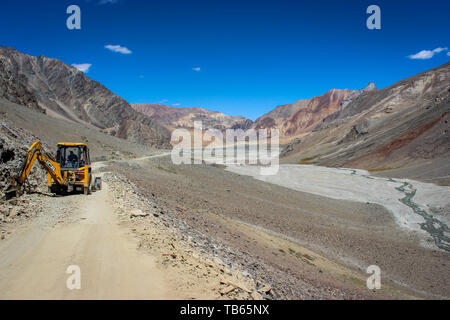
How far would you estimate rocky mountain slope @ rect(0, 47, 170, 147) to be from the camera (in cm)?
10188

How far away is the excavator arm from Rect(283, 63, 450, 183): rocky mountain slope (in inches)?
1829

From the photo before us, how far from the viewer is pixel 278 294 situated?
8.07 metres

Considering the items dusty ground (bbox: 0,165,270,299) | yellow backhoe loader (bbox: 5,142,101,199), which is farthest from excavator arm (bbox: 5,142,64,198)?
dusty ground (bbox: 0,165,270,299)

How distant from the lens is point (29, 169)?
12.4 metres

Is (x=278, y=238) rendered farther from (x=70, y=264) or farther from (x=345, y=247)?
(x=70, y=264)

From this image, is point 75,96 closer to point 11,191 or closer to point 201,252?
point 11,191

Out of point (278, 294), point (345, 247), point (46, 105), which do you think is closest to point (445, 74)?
point (345, 247)

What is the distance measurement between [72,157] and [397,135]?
70.8 m

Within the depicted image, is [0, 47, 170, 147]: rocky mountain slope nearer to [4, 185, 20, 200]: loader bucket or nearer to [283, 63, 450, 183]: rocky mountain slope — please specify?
[283, 63, 450, 183]: rocky mountain slope

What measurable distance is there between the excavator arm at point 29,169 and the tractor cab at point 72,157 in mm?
447

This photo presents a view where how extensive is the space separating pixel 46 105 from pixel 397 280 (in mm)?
107008

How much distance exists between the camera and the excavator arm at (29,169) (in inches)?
458

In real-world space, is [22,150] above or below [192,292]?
above

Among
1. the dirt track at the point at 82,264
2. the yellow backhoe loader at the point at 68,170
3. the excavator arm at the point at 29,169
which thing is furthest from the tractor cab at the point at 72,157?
the dirt track at the point at 82,264
